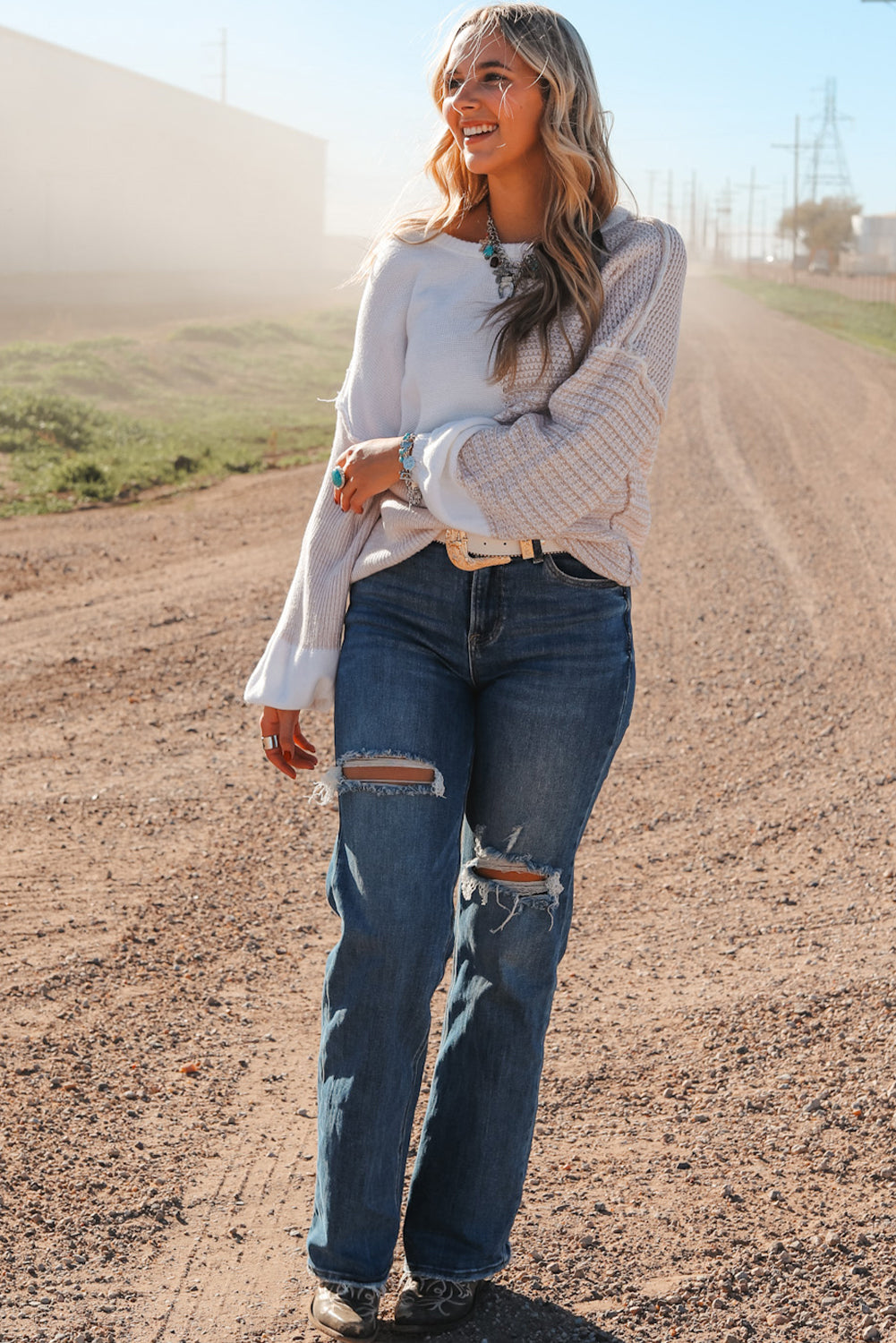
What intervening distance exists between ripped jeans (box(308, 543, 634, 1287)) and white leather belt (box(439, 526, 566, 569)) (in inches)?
0.7

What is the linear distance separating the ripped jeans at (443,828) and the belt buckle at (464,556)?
1 cm

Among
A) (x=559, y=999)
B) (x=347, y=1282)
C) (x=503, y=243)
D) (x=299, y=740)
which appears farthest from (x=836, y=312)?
(x=347, y=1282)

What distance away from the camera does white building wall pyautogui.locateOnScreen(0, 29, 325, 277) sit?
34188 millimetres

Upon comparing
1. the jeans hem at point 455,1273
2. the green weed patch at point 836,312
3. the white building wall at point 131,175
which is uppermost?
the white building wall at point 131,175

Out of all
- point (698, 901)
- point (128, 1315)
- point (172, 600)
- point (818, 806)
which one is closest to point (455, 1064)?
point (128, 1315)

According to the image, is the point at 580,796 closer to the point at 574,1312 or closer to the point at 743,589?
the point at 574,1312

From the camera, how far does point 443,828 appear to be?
202 centimetres

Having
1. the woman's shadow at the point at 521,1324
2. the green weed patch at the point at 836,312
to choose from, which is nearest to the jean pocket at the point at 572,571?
the woman's shadow at the point at 521,1324

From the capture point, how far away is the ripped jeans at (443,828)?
6.55 ft

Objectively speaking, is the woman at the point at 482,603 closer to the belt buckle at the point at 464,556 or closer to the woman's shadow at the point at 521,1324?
the belt buckle at the point at 464,556

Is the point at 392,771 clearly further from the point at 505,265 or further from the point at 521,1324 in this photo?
the point at 521,1324

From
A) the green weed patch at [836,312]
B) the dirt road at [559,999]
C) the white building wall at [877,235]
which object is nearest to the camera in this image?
the dirt road at [559,999]

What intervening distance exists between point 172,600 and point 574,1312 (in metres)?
5.83

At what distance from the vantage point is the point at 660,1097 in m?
3.03
